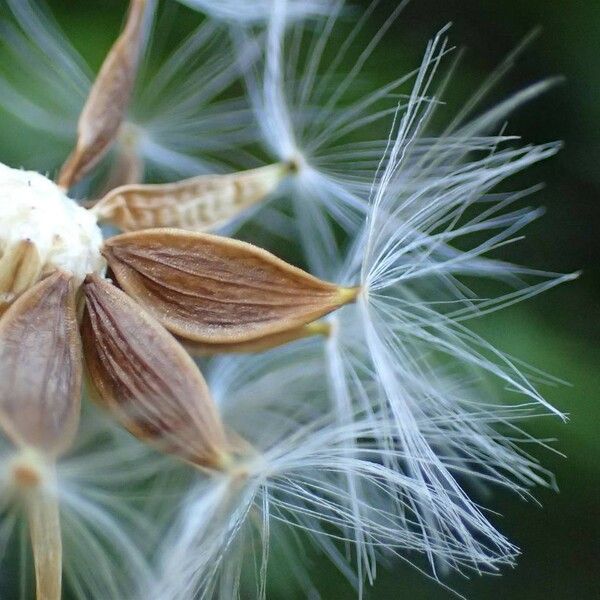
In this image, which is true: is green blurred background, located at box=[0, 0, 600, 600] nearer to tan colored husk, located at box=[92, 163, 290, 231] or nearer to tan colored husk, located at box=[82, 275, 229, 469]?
tan colored husk, located at box=[92, 163, 290, 231]

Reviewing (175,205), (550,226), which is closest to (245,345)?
(175,205)

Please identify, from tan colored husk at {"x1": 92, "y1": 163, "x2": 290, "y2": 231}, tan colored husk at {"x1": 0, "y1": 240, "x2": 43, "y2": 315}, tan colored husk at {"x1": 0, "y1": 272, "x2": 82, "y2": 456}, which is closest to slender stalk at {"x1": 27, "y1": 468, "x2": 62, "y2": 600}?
tan colored husk at {"x1": 0, "y1": 272, "x2": 82, "y2": 456}

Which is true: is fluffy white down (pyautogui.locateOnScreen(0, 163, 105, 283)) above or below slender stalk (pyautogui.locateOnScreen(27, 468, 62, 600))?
above

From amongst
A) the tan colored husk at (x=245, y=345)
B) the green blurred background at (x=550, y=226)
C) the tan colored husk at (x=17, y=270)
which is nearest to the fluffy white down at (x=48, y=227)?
the tan colored husk at (x=17, y=270)

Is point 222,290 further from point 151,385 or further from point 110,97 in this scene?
point 110,97

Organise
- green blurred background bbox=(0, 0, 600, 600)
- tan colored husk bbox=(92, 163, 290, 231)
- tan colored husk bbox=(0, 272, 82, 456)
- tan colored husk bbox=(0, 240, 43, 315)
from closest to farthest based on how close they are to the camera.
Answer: tan colored husk bbox=(0, 272, 82, 456)
tan colored husk bbox=(0, 240, 43, 315)
tan colored husk bbox=(92, 163, 290, 231)
green blurred background bbox=(0, 0, 600, 600)

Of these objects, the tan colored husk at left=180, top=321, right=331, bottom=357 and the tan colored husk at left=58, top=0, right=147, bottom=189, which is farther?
the tan colored husk at left=58, top=0, right=147, bottom=189

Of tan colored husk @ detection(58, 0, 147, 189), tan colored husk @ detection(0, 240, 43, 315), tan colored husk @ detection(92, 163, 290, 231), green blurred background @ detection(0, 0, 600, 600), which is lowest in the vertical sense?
tan colored husk @ detection(0, 240, 43, 315)

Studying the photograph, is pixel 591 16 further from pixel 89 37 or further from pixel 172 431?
pixel 172 431
